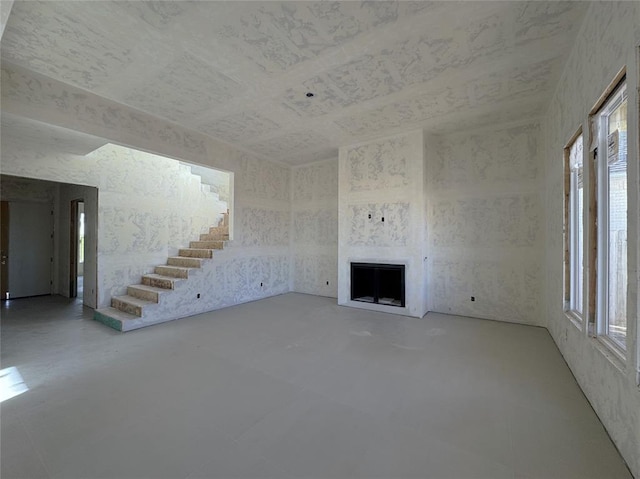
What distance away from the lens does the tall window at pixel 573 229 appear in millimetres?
2768

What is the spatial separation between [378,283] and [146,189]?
195 inches

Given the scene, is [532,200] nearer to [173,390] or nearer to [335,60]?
[335,60]

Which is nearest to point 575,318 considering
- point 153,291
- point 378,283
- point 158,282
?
point 378,283

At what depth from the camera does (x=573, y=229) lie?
2.88 metres

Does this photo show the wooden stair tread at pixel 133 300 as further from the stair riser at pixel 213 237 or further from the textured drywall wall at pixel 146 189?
the stair riser at pixel 213 237

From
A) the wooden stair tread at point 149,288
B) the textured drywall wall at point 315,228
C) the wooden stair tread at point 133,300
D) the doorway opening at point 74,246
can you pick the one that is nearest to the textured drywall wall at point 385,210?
the textured drywall wall at point 315,228

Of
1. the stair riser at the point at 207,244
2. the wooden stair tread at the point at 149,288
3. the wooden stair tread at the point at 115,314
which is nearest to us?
the wooden stair tread at the point at 115,314

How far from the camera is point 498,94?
3.52 metres

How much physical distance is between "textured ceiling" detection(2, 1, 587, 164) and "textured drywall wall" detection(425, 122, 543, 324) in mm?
627

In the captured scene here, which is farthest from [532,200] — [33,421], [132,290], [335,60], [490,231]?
[132,290]

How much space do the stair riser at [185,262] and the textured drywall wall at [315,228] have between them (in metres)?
2.52

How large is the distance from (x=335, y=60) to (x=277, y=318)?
379 cm

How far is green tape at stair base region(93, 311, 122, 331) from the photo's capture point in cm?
395

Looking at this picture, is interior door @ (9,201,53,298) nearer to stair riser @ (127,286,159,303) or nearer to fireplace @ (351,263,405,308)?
stair riser @ (127,286,159,303)
